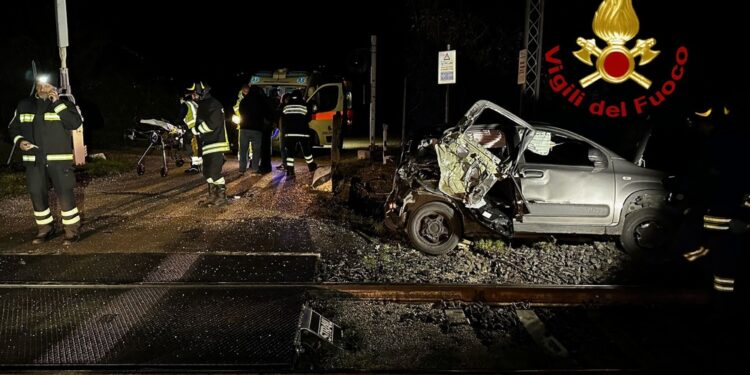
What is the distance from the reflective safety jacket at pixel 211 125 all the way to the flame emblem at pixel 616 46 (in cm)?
737

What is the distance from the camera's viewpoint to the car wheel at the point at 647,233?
24.7 ft

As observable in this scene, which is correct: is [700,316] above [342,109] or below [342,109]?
below

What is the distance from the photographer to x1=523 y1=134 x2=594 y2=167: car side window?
7.70 metres

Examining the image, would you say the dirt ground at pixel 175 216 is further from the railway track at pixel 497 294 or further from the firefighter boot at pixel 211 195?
the railway track at pixel 497 294

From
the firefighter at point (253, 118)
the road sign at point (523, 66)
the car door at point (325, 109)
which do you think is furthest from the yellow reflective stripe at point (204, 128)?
the car door at point (325, 109)

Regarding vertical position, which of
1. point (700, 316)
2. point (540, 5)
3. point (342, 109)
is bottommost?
point (700, 316)

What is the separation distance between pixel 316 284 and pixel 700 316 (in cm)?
369

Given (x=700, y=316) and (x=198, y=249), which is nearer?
(x=700, y=316)

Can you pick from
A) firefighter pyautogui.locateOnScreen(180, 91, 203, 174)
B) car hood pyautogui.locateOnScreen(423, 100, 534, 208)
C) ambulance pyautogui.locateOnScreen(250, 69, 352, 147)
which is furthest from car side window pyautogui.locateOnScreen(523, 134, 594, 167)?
ambulance pyautogui.locateOnScreen(250, 69, 352, 147)

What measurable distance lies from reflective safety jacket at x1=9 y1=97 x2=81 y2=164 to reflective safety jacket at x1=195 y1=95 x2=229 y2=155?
88.5 inches

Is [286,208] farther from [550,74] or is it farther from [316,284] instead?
[550,74]

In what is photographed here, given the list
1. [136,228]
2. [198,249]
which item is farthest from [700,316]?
[136,228]

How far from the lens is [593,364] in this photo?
4.84 meters

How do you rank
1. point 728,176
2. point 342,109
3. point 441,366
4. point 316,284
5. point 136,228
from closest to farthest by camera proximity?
1. point 441,366
2. point 728,176
3. point 316,284
4. point 136,228
5. point 342,109
